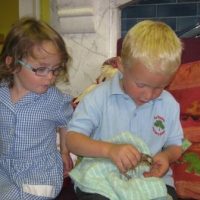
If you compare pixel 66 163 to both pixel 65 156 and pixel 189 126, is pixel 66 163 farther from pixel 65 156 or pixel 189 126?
pixel 189 126

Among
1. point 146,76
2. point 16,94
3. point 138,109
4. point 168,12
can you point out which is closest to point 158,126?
point 138,109

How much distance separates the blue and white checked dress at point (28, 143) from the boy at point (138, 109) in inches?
6.6

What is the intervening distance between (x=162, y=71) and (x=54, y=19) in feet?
4.27

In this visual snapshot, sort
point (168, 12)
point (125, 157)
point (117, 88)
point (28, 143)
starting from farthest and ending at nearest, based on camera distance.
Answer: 1. point (168, 12)
2. point (28, 143)
3. point (117, 88)
4. point (125, 157)

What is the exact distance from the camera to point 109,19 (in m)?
1.95

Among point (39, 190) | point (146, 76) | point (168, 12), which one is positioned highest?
point (168, 12)

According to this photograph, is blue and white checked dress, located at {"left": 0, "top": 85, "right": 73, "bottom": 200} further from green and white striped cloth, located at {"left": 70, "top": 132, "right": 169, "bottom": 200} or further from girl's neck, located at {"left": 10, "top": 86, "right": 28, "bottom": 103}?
green and white striped cloth, located at {"left": 70, "top": 132, "right": 169, "bottom": 200}

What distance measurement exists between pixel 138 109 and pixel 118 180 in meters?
0.22

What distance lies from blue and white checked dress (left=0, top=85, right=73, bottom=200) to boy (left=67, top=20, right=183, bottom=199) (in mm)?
167

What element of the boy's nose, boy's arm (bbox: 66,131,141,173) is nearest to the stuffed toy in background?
the boy's nose

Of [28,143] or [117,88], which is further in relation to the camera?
[28,143]

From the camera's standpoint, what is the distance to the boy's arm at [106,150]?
91 cm

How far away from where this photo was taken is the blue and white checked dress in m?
1.17

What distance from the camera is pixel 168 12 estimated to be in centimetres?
184
